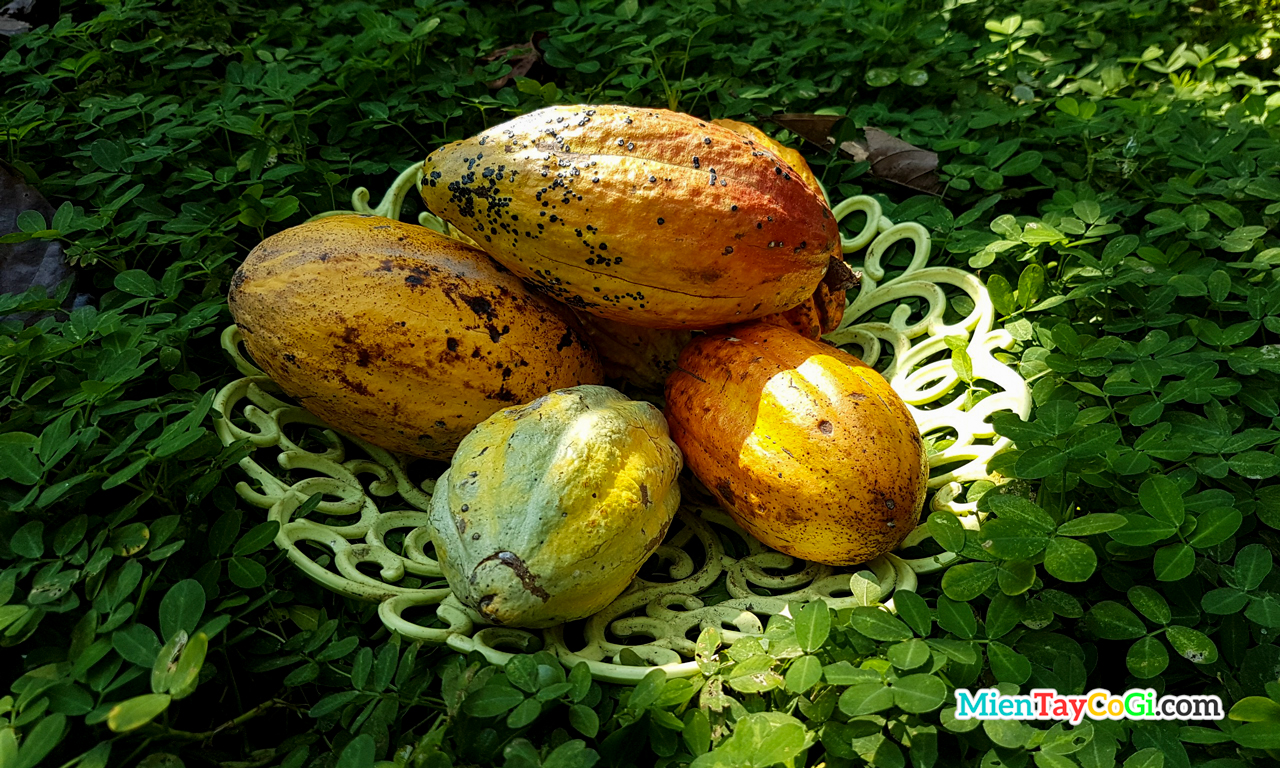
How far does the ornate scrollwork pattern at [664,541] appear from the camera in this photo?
1519 millimetres

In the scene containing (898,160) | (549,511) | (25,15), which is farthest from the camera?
(25,15)

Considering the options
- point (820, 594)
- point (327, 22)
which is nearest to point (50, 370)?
point (820, 594)

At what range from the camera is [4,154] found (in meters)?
2.38

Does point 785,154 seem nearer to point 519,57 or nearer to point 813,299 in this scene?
point 813,299

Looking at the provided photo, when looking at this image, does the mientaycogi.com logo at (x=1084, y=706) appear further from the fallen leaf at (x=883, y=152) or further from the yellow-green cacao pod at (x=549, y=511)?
the fallen leaf at (x=883, y=152)

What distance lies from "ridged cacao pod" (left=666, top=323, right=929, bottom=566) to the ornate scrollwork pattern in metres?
A: 0.08

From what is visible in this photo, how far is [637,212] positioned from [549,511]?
0.62m

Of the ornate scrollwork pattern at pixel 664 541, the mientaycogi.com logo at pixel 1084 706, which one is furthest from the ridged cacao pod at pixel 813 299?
the mientaycogi.com logo at pixel 1084 706

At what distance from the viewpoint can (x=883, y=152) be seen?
275 cm

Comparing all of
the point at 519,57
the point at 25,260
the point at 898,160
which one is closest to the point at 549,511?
the point at 25,260

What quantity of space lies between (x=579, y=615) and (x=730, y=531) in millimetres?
476

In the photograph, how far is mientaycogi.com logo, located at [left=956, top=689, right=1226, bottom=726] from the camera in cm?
132

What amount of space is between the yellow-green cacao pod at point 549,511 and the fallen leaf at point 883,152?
1.47 meters

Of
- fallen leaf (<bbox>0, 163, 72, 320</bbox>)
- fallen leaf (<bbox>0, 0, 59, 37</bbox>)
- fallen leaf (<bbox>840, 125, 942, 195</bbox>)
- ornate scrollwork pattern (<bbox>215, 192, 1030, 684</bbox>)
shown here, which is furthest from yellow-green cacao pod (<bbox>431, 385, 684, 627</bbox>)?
fallen leaf (<bbox>0, 0, 59, 37</bbox>)
